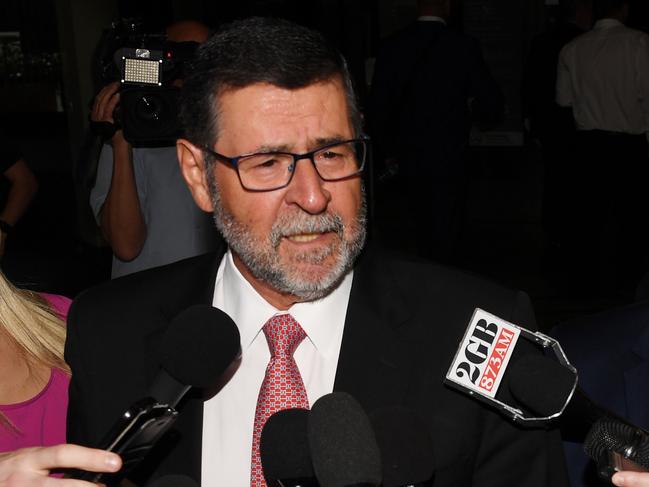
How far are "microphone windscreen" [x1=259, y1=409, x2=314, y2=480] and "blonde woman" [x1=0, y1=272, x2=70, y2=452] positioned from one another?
0.89 meters

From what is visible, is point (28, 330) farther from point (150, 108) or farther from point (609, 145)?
point (609, 145)

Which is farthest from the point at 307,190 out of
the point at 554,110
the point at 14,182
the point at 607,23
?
the point at 554,110

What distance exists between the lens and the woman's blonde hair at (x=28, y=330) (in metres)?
2.16

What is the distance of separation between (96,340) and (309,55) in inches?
27.6

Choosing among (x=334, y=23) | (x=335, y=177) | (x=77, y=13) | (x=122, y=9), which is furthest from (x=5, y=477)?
(x=334, y=23)

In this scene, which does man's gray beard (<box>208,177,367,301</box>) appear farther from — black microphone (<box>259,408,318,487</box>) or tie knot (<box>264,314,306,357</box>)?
black microphone (<box>259,408,318,487</box>)

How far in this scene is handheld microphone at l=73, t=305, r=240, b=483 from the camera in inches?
49.0

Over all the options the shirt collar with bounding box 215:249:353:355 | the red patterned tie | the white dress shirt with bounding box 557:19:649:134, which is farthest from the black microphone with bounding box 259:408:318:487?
the white dress shirt with bounding box 557:19:649:134

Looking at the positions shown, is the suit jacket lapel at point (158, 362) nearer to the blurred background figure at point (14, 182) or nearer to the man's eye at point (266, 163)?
the man's eye at point (266, 163)

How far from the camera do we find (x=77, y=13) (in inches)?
293

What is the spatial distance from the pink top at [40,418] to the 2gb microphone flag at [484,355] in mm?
964

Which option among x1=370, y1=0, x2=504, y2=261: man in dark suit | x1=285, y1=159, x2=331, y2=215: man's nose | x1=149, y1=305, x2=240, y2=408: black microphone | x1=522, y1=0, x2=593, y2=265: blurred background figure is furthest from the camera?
x1=522, y1=0, x2=593, y2=265: blurred background figure

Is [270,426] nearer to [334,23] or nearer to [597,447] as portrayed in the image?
[597,447]

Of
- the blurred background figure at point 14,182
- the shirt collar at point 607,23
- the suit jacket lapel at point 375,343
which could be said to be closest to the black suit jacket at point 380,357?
the suit jacket lapel at point 375,343
